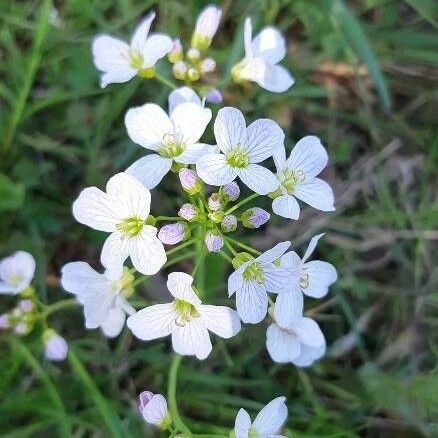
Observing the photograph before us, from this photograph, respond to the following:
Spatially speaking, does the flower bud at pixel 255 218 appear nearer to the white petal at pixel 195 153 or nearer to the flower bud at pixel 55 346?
the white petal at pixel 195 153

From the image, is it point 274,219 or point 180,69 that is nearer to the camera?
point 180,69

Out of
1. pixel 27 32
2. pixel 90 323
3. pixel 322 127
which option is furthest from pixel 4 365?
pixel 322 127

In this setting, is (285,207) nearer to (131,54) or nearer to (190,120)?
(190,120)

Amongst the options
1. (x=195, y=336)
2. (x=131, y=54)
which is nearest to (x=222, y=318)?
(x=195, y=336)

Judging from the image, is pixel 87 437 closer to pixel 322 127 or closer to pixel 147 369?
pixel 147 369

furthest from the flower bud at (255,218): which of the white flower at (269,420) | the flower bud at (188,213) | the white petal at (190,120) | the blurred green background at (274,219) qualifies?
the blurred green background at (274,219)

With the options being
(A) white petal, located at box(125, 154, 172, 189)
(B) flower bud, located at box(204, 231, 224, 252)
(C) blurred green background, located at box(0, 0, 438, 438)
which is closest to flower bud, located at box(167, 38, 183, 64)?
(A) white petal, located at box(125, 154, 172, 189)
